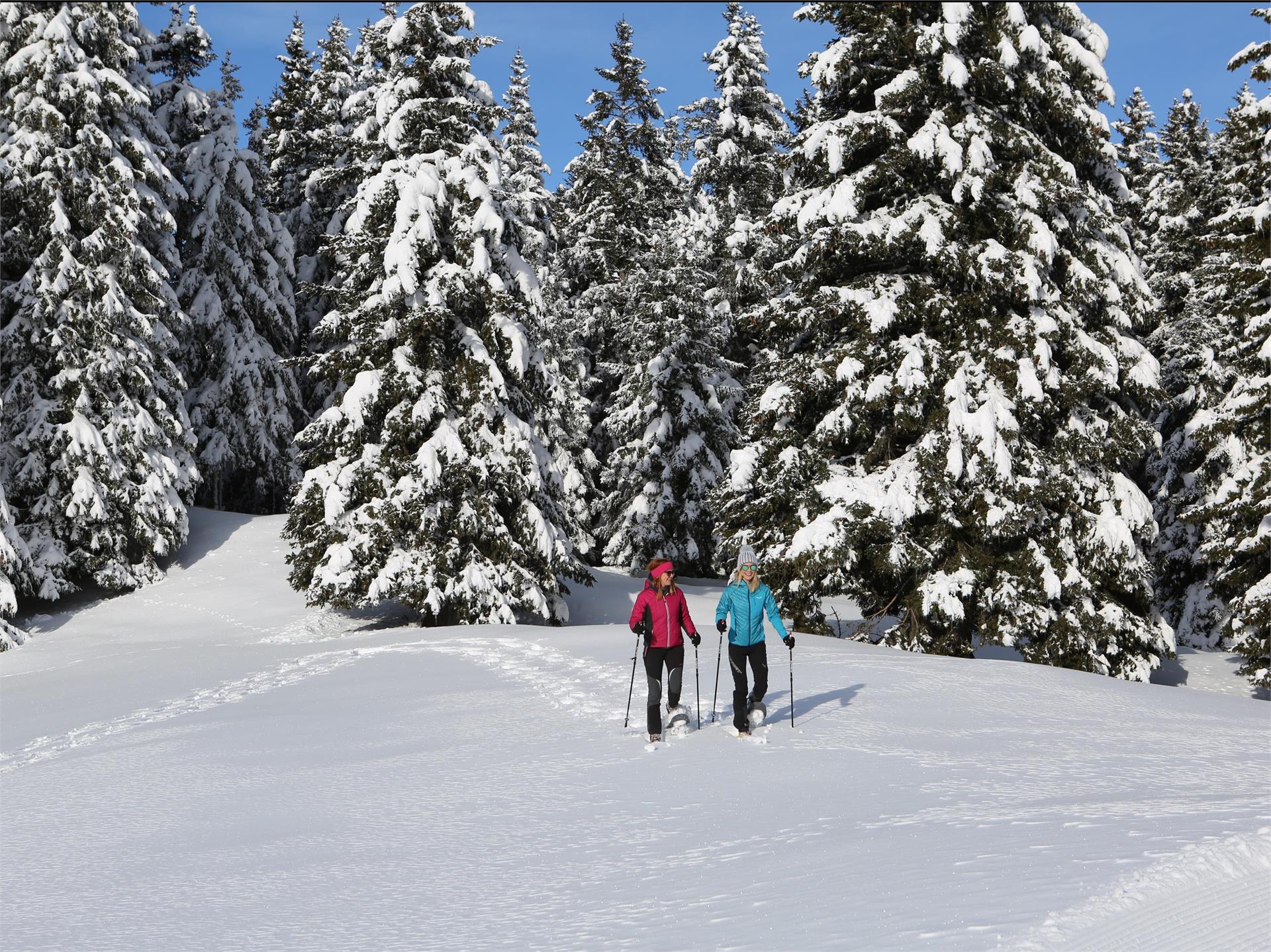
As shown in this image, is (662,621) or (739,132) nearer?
(662,621)

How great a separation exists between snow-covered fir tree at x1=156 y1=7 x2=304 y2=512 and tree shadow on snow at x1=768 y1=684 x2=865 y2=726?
25.8m

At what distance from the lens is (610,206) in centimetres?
4103

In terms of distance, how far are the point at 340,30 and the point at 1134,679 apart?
3730 centimetres

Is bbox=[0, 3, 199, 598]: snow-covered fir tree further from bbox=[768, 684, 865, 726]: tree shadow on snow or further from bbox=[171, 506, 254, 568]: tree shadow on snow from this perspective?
bbox=[768, 684, 865, 726]: tree shadow on snow

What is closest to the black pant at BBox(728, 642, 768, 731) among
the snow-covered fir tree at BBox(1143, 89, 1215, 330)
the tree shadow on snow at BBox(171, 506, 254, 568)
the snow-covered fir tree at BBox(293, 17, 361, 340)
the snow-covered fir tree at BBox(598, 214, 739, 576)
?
the snow-covered fir tree at BBox(598, 214, 739, 576)

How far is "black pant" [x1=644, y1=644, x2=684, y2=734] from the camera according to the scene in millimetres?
9648

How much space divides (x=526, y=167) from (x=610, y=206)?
3.52m

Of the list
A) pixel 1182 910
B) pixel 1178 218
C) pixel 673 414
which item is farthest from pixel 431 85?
pixel 1178 218

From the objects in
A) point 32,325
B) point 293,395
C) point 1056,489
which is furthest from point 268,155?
point 1056,489

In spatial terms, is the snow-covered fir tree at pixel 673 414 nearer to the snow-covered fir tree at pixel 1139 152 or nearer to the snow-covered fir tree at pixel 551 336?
the snow-covered fir tree at pixel 551 336

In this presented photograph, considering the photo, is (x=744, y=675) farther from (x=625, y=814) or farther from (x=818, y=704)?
(x=625, y=814)

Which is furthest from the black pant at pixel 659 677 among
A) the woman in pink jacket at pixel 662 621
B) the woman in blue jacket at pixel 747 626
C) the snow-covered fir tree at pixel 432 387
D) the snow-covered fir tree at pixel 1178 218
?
the snow-covered fir tree at pixel 1178 218

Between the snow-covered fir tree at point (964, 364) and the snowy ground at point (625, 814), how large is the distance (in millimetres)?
2561

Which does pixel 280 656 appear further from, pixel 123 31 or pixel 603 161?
pixel 603 161
